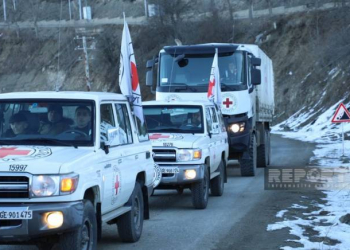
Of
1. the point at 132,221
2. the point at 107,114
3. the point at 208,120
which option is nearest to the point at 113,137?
the point at 107,114

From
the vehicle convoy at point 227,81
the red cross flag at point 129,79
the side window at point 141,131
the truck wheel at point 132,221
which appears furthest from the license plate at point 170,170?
the vehicle convoy at point 227,81

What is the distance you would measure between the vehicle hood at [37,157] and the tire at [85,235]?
56 cm

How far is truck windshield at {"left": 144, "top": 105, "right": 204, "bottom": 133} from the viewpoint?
14.9 m

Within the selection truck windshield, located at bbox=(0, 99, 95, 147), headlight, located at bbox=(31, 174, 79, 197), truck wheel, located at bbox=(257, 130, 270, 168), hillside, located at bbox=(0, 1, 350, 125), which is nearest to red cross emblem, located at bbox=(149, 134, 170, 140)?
truck windshield, located at bbox=(0, 99, 95, 147)

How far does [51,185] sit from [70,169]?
0.25 meters

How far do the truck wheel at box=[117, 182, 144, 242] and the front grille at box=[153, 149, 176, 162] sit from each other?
9.62 feet

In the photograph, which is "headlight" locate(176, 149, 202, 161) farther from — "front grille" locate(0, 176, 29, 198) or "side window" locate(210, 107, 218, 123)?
"front grille" locate(0, 176, 29, 198)

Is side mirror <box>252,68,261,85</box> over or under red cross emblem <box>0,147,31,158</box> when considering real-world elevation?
over

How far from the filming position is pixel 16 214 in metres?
7.66

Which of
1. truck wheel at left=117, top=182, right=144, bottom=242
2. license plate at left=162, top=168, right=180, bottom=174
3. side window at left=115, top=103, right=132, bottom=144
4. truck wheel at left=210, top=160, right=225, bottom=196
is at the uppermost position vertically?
side window at left=115, top=103, right=132, bottom=144

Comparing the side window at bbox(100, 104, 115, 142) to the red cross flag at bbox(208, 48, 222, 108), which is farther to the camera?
the red cross flag at bbox(208, 48, 222, 108)

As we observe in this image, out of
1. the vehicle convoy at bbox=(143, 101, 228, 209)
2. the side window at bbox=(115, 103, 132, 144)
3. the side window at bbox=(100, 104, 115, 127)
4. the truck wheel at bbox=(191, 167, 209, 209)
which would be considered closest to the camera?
the side window at bbox=(100, 104, 115, 127)

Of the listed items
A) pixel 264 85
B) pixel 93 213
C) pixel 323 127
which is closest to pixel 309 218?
pixel 93 213

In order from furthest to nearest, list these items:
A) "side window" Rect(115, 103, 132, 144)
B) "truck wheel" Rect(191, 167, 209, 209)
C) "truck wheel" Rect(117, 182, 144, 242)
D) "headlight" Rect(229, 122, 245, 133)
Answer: "headlight" Rect(229, 122, 245, 133)
"truck wheel" Rect(191, 167, 209, 209)
"truck wheel" Rect(117, 182, 144, 242)
"side window" Rect(115, 103, 132, 144)
